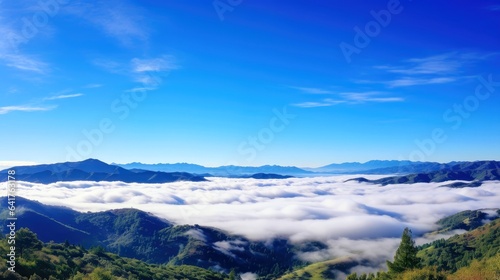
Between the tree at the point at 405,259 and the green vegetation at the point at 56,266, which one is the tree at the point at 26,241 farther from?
the tree at the point at 405,259

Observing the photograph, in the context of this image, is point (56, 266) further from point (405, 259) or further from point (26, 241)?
point (405, 259)

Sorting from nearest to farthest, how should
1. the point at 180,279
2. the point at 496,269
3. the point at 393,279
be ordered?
1. the point at 496,269
2. the point at 393,279
3. the point at 180,279

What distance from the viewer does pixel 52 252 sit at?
122438 millimetres

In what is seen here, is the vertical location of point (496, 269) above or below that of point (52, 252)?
above

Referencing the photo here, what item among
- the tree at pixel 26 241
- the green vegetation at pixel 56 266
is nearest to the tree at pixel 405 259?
the green vegetation at pixel 56 266

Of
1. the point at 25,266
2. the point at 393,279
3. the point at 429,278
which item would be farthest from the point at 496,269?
the point at 25,266

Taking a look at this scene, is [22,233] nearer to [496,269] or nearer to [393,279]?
[393,279]

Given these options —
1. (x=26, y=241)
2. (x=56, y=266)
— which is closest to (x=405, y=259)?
(x=56, y=266)

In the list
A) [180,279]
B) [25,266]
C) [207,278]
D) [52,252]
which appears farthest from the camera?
[207,278]

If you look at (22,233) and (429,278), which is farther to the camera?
(22,233)

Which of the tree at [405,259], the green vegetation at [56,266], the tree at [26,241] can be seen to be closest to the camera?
the green vegetation at [56,266]

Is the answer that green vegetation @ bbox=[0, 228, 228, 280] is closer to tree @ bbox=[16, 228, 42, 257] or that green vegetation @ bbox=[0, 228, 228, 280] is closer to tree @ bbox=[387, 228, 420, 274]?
tree @ bbox=[16, 228, 42, 257]

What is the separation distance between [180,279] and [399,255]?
10998cm

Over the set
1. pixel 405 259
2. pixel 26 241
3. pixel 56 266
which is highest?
pixel 405 259
